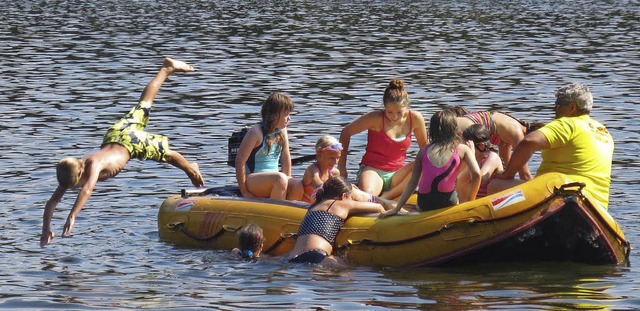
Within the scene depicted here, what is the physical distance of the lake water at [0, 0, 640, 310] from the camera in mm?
11805

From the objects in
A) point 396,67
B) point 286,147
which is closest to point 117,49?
point 396,67

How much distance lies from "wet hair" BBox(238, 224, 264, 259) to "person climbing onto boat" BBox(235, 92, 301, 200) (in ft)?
2.87

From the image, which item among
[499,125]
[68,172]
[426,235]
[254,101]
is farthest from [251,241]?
[254,101]

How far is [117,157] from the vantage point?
13.8 m

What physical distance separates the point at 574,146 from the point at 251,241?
10.5 feet

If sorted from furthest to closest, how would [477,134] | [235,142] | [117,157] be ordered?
[235,142] < [117,157] < [477,134]

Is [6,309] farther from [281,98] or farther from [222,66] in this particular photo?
[222,66]

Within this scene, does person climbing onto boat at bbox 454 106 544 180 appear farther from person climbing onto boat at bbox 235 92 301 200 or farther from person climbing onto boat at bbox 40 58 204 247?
person climbing onto boat at bbox 40 58 204 247

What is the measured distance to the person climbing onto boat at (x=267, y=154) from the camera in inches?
541

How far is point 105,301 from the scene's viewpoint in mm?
11406

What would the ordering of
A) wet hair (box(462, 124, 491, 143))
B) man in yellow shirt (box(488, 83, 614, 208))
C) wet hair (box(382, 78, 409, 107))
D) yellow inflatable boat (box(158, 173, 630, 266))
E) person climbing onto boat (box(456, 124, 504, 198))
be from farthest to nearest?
wet hair (box(382, 78, 409, 107)), wet hair (box(462, 124, 491, 143)), person climbing onto boat (box(456, 124, 504, 198)), man in yellow shirt (box(488, 83, 614, 208)), yellow inflatable boat (box(158, 173, 630, 266))

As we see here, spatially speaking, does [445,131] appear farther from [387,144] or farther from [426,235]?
[387,144]

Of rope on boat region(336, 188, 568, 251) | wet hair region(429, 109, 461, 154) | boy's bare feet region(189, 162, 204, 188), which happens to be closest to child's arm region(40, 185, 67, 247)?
boy's bare feet region(189, 162, 204, 188)

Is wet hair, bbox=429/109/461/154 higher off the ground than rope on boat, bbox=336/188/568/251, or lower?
higher
